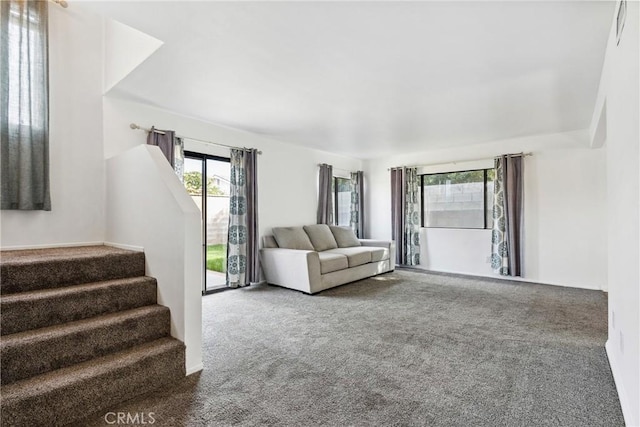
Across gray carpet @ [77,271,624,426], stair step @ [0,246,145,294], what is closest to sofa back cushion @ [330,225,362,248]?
gray carpet @ [77,271,624,426]

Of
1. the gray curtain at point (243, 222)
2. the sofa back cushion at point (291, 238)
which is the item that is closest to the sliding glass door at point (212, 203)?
the gray curtain at point (243, 222)

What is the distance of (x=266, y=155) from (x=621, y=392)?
4.53 metres

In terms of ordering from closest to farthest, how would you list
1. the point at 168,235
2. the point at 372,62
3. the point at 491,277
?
1. the point at 168,235
2. the point at 372,62
3. the point at 491,277

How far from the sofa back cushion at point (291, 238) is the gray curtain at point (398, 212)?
201 centimetres

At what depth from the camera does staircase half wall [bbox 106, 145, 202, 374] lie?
210 centimetres

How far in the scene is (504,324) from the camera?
3.00 meters

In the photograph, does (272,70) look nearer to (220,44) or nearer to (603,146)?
(220,44)

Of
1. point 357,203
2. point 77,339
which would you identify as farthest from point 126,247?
point 357,203

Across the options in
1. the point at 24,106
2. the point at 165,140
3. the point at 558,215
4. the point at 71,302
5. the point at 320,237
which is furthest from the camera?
the point at 320,237

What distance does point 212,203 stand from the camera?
4.34 meters

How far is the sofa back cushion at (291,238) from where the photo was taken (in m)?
4.77

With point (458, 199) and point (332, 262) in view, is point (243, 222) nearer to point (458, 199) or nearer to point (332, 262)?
point (332, 262)

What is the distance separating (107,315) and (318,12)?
7.95 ft

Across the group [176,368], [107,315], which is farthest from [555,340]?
[107,315]
